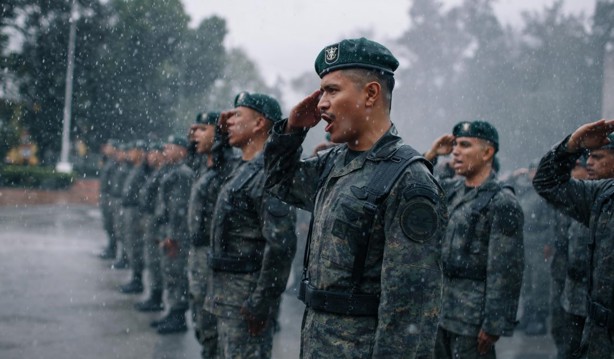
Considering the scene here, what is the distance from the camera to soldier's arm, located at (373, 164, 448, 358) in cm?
204

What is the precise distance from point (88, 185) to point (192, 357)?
843 inches

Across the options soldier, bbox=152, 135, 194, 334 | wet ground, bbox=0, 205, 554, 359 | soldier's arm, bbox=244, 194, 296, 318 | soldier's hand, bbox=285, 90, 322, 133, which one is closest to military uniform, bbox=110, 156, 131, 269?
wet ground, bbox=0, 205, 554, 359

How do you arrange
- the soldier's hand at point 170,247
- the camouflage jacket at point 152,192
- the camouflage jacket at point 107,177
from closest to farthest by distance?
the soldier's hand at point 170,247 < the camouflage jacket at point 152,192 < the camouflage jacket at point 107,177

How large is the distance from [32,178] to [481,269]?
866 inches

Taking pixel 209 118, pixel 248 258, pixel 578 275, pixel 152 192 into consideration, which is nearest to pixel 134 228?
pixel 152 192

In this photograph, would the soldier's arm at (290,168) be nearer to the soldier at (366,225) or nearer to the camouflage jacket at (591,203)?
the soldier at (366,225)

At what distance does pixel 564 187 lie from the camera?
3.59 meters

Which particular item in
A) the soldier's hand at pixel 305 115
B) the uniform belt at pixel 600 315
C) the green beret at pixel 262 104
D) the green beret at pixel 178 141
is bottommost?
the uniform belt at pixel 600 315

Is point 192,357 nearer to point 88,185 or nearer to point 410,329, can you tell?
point 410,329

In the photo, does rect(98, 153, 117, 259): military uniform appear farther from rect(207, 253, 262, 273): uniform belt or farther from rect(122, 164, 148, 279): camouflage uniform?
rect(207, 253, 262, 273): uniform belt

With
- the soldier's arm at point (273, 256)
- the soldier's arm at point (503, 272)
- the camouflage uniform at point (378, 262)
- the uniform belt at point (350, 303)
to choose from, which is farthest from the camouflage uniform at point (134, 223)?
the uniform belt at point (350, 303)

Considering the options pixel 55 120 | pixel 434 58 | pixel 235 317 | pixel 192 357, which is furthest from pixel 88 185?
pixel 434 58

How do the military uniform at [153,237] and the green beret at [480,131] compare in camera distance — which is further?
the military uniform at [153,237]

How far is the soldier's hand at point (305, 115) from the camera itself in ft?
8.35
